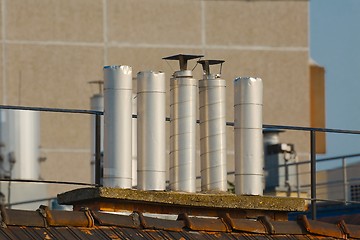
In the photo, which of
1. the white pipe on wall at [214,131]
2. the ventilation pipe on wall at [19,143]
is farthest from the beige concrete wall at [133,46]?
the white pipe on wall at [214,131]

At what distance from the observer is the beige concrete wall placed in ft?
159

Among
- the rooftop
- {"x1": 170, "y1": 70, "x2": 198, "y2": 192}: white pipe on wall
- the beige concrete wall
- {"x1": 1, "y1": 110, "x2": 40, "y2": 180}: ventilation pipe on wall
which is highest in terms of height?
the beige concrete wall

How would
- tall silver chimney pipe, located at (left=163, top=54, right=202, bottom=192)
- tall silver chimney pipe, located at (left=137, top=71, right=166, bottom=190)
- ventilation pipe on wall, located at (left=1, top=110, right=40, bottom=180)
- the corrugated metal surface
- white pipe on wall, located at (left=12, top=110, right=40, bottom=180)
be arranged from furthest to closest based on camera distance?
white pipe on wall, located at (left=12, top=110, right=40, bottom=180), ventilation pipe on wall, located at (left=1, top=110, right=40, bottom=180), tall silver chimney pipe, located at (left=163, top=54, right=202, bottom=192), tall silver chimney pipe, located at (left=137, top=71, right=166, bottom=190), the corrugated metal surface

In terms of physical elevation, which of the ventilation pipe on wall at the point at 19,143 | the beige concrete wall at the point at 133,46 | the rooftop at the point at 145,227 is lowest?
the rooftop at the point at 145,227

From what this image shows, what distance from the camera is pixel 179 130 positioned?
1420 cm

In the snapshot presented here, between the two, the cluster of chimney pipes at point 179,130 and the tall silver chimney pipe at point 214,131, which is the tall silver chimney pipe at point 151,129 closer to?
the cluster of chimney pipes at point 179,130

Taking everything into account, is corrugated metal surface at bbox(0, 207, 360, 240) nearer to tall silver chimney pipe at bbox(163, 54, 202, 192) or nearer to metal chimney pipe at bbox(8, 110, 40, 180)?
tall silver chimney pipe at bbox(163, 54, 202, 192)

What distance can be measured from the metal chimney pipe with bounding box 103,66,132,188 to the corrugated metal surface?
683 mm

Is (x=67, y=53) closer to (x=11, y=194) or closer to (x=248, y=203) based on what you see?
(x=11, y=194)

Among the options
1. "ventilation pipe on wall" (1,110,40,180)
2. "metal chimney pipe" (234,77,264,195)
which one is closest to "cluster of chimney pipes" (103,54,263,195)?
"metal chimney pipe" (234,77,264,195)

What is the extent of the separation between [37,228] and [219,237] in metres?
1.79

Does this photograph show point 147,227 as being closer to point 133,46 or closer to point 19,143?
point 19,143

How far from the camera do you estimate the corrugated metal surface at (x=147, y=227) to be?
12242 mm

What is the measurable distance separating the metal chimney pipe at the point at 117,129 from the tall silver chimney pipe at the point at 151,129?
0.43 ft
